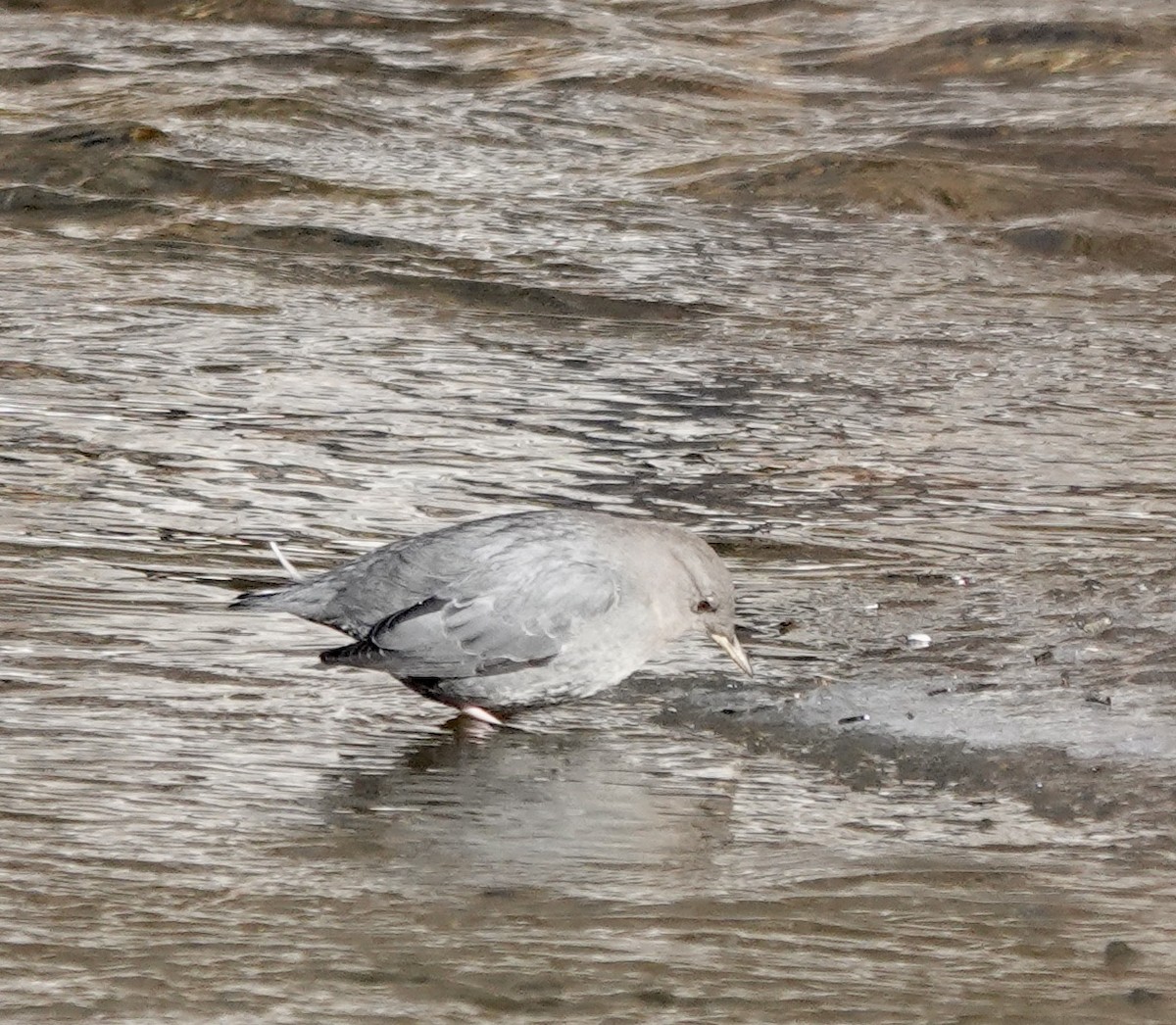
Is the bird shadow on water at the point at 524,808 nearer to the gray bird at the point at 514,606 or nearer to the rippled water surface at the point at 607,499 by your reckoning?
the rippled water surface at the point at 607,499

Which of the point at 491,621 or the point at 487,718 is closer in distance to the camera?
the point at 491,621

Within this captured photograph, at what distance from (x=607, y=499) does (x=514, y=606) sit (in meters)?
1.69

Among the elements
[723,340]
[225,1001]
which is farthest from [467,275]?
[225,1001]

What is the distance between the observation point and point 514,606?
4.78 meters

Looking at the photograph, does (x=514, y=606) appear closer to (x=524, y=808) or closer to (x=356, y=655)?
(x=356, y=655)

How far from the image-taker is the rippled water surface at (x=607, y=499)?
361 centimetres

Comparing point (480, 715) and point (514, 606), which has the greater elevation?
point (514, 606)

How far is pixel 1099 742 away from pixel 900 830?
64 cm

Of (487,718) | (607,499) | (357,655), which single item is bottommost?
(487,718)

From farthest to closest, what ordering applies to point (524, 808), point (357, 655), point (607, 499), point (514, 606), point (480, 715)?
point (607, 499)
point (480, 715)
point (514, 606)
point (357, 655)
point (524, 808)

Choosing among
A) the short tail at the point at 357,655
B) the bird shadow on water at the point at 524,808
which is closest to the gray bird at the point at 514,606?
the short tail at the point at 357,655

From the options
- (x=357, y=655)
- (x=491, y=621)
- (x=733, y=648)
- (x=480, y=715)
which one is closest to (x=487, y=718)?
(x=480, y=715)

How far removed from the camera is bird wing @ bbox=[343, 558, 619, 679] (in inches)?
186

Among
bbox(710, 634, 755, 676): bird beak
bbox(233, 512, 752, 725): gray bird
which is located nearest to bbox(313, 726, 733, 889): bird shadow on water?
bbox(233, 512, 752, 725): gray bird
